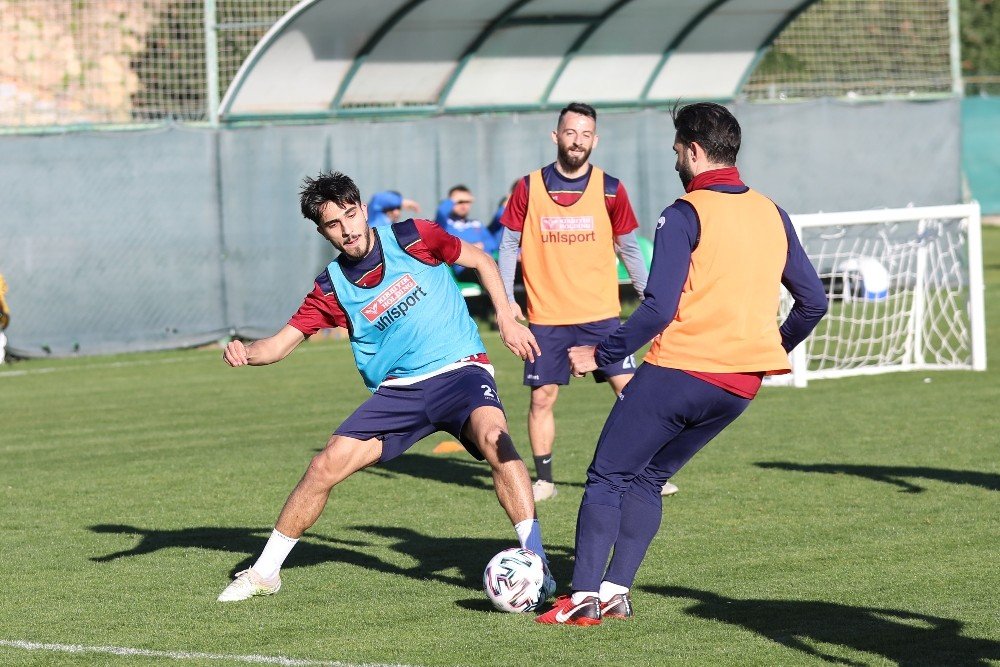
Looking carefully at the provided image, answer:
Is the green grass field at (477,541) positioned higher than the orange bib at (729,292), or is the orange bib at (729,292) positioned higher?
the orange bib at (729,292)

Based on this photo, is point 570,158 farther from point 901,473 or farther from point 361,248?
point 361,248

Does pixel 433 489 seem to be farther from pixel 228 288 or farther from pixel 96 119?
pixel 96 119

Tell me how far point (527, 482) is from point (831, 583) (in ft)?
4.65

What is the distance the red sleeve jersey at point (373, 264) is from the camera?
288 inches

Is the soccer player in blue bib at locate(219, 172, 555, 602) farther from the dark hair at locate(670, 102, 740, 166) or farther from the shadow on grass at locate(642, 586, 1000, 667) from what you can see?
the dark hair at locate(670, 102, 740, 166)

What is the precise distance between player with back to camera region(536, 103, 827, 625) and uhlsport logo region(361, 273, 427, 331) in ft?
4.29

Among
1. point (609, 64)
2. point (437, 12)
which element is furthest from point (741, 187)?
point (609, 64)

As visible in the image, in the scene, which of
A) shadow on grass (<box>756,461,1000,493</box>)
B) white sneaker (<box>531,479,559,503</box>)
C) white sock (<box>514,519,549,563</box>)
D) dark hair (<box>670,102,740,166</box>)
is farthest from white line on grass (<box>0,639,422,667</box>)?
shadow on grass (<box>756,461,1000,493</box>)

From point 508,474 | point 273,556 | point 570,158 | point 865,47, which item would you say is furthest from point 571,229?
point 865,47

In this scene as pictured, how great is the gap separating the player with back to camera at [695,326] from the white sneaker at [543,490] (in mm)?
3320

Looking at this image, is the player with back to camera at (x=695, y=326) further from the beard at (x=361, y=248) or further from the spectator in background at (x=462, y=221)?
the spectator in background at (x=462, y=221)

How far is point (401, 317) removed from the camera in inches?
290

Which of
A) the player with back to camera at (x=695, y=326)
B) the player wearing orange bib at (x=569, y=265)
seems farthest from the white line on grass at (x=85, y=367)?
the player with back to camera at (x=695, y=326)

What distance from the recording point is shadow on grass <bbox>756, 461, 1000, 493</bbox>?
9703 mm
